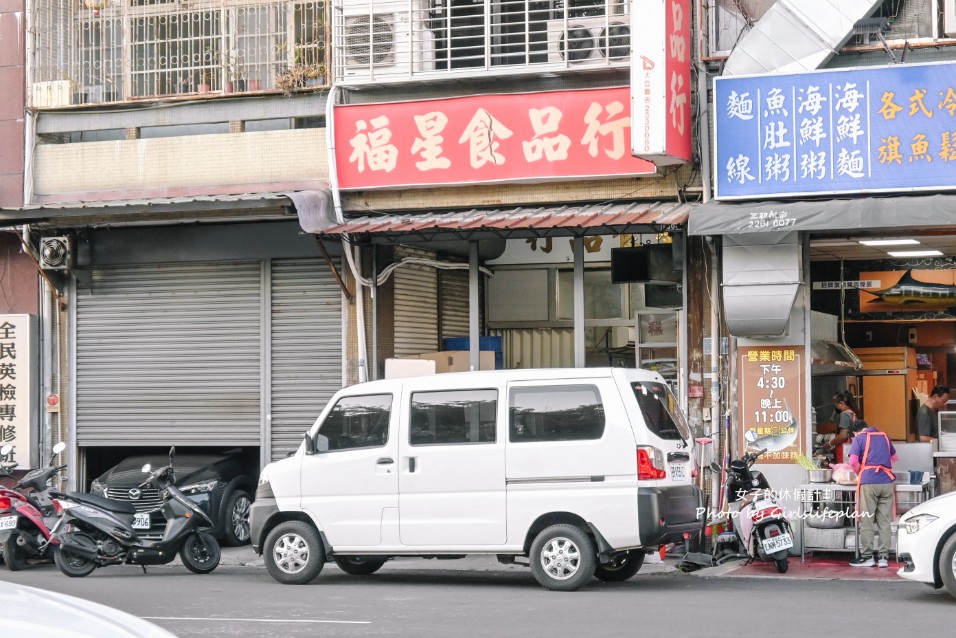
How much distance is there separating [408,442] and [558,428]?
4.92 feet

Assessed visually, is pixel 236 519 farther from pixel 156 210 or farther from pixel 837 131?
pixel 837 131

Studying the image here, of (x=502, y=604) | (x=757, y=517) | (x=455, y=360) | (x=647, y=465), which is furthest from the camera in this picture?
(x=455, y=360)

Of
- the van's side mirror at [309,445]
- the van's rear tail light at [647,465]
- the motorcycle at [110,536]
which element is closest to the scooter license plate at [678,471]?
the van's rear tail light at [647,465]

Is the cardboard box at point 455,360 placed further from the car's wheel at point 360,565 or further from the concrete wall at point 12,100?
the concrete wall at point 12,100

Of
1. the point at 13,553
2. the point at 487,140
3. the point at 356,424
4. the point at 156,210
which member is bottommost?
the point at 13,553

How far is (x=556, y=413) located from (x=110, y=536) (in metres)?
5.16

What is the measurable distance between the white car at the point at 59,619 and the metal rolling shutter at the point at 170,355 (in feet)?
41.4

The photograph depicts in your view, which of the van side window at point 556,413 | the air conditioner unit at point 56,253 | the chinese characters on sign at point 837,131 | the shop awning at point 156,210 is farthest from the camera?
the air conditioner unit at point 56,253

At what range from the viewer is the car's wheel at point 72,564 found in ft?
45.2

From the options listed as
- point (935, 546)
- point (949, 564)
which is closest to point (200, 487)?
point (935, 546)

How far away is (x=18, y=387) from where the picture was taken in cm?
1786

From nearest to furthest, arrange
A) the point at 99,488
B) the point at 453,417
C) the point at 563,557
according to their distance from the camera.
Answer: the point at 563,557 < the point at 453,417 < the point at 99,488

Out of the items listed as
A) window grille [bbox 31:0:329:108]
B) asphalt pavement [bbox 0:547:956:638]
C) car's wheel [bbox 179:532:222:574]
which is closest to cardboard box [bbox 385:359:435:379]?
asphalt pavement [bbox 0:547:956:638]

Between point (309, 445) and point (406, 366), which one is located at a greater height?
point (406, 366)
